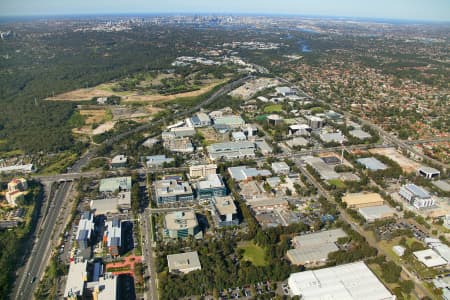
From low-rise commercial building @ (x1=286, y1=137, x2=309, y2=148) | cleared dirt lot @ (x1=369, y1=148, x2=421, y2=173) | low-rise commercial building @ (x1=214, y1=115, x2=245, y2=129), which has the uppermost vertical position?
low-rise commercial building @ (x1=214, y1=115, x2=245, y2=129)

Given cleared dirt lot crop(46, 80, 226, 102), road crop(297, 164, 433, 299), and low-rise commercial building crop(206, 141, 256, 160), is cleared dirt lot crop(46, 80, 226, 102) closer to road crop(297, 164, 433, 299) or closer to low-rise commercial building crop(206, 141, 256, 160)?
low-rise commercial building crop(206, 141, 256, 160)

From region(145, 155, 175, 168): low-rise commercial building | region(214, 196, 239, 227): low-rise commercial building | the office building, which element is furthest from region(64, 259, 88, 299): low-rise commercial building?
the office building

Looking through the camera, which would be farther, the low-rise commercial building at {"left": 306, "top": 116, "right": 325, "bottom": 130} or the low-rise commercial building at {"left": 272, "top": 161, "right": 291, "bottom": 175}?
the low-rise commercial building at {"left": 306, "top": 116, "right": 325, "bottom": 130}

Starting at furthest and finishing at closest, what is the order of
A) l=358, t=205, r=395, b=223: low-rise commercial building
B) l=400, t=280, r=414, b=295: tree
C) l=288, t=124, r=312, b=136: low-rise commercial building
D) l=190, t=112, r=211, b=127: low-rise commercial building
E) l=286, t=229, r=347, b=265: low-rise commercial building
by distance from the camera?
l=190, t=112, r=211, b=127: low-rise commercial building, l=288, t=124, r=312, b=136: low-rise commercial building, l=358, t=205, r=395, b=223: low-rise commercial building, l=286, t=229, r=347, b=265: low-rise commercial building, l=400, t=280, r=414, b=295: tree

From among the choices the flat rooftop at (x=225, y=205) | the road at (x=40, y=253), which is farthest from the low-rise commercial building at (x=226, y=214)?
the road at (x=40, y=253)

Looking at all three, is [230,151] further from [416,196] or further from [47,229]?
[47,229]

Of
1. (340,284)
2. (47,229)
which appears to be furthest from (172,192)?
(340,284)

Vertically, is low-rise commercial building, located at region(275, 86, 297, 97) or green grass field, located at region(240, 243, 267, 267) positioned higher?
low-rise commercial building, located at region(275, 86, 297, 97)

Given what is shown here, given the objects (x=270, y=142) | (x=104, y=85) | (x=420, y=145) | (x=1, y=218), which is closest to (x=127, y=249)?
(x=1, y=218)
